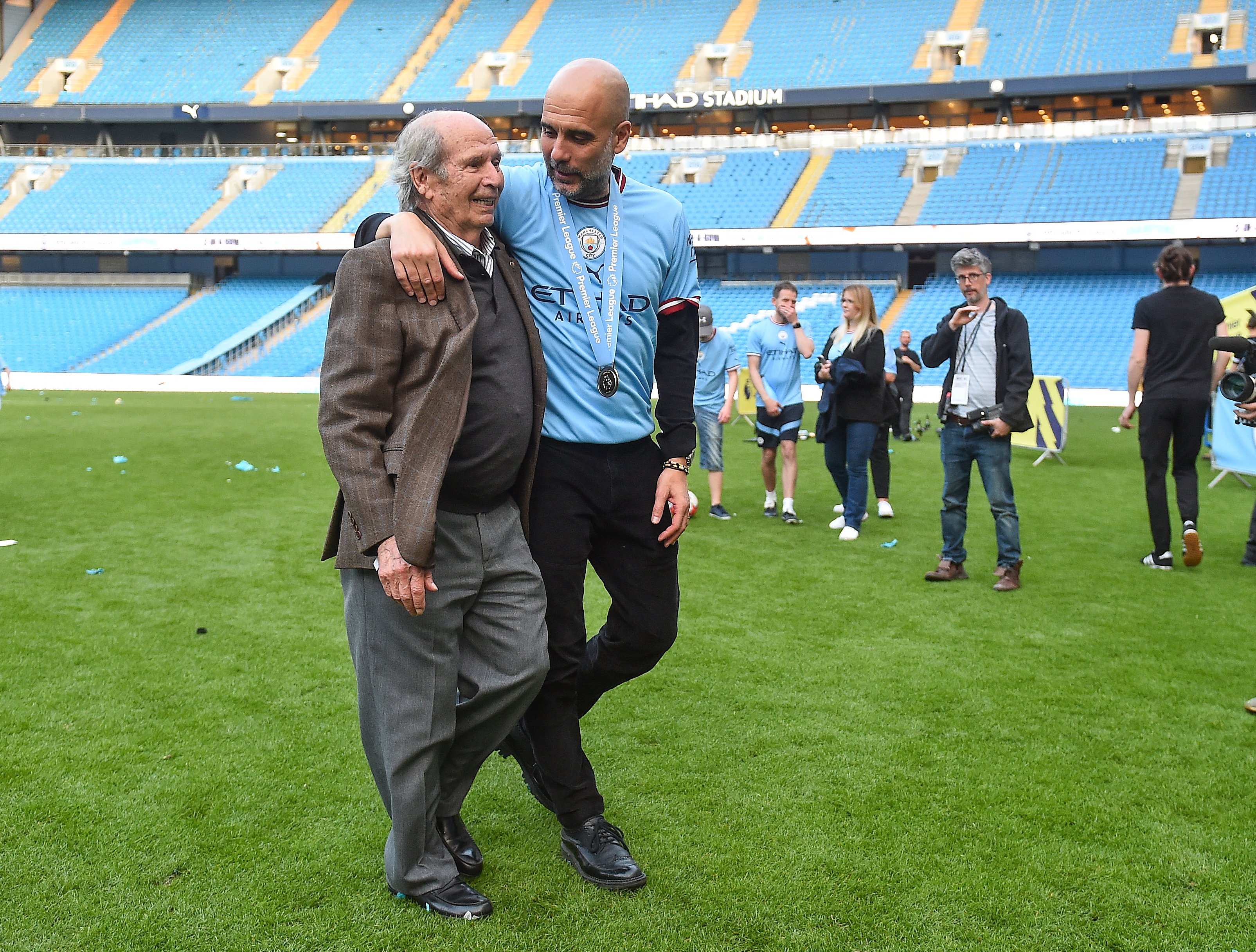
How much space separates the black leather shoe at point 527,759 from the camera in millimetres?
3260

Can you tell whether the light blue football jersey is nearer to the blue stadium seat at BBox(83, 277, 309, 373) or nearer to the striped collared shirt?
the striped collared shirt

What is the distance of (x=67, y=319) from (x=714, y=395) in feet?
108

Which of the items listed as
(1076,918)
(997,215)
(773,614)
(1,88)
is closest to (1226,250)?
(997,215)

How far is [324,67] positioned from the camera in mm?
40594

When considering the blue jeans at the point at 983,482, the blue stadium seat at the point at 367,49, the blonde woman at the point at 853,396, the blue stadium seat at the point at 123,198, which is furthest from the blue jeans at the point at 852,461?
the blue stadium seat at the point at 367,49

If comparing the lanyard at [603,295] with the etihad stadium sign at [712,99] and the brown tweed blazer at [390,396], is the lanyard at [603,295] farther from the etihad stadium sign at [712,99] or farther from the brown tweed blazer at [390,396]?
the etihad stadium sign at [712,99]

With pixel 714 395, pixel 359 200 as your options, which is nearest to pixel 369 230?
pixel 714 395

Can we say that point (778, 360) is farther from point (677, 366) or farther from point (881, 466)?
point (677, 366)

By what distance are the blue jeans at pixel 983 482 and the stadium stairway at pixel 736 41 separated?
33978mm

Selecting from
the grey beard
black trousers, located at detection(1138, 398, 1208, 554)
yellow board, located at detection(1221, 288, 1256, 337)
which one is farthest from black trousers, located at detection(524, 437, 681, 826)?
yellow board, located at detection(1221, 288, 1256, 337)

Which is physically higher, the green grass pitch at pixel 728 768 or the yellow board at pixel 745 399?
the green grass pitch at pixel 728 768

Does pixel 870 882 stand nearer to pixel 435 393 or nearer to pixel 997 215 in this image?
pixel 435 393

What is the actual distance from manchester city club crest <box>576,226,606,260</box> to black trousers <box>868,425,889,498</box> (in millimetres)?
6557

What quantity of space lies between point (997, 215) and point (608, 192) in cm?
3122
